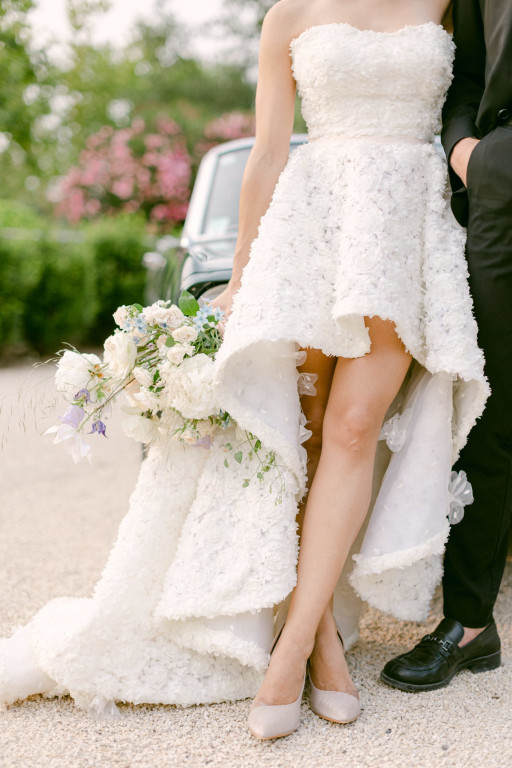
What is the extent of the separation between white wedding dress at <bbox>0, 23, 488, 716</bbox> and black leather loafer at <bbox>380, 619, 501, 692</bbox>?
30 cm

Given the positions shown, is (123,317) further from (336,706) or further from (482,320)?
(336,706)

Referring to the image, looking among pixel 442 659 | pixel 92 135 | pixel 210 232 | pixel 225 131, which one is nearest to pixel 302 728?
pixel 442 659

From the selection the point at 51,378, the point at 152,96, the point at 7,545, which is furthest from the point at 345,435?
the point at 152,96

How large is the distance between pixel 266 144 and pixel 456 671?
1.67 meters

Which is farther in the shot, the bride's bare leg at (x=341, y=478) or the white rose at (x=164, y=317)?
the white rose at (x=164, y=317)

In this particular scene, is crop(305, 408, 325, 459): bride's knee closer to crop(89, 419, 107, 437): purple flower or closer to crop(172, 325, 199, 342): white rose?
crop(172, 325, 199, 342): white rose

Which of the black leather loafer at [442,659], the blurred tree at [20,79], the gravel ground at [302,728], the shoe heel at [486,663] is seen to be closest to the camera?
the gravel ground at [302,728]

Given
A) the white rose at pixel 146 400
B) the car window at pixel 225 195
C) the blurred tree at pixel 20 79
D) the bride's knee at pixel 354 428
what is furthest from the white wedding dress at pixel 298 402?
the blurred tree at pixel 20 79

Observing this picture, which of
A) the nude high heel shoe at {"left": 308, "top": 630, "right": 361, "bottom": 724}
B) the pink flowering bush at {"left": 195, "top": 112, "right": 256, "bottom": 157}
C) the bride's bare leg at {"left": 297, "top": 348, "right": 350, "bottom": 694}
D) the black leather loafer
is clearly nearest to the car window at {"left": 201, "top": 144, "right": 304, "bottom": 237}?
the bride's bare leg at {"left": 297, "top": 348, "right": 350, "bottom": 694}

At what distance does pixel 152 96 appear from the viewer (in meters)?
21.0

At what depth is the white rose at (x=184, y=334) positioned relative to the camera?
206 centimetres

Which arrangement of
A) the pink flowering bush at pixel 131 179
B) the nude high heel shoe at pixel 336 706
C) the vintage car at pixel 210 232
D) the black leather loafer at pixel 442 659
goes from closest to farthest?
the nude high heel shoe at pixel 336 706 < the black leather loafer at pixel 442 659 < the vintage car at pixel 210 232 < the pink flowering bush at pixel 131 179

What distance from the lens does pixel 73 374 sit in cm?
211

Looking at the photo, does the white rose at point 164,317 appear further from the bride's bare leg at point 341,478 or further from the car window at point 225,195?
the car window at point 225,195
